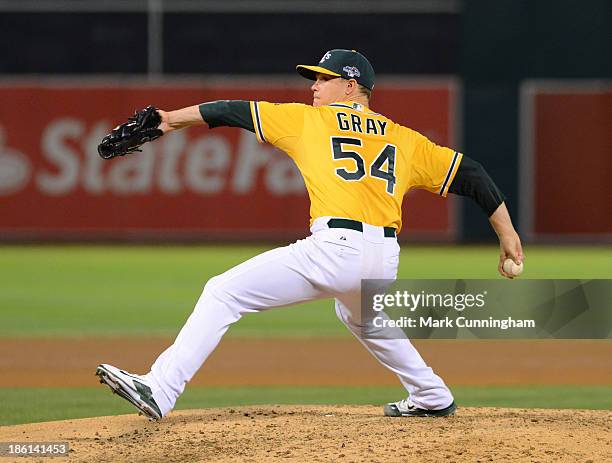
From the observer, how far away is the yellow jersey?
5418 millimetres

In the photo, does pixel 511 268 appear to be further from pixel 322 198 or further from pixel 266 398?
pixel 266 398

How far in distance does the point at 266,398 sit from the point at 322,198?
7.78 feet

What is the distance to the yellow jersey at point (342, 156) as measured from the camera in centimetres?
542

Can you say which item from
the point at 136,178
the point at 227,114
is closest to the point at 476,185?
the point at 227,114

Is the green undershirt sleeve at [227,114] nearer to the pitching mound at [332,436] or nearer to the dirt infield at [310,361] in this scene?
the pitching mound at [332,436]

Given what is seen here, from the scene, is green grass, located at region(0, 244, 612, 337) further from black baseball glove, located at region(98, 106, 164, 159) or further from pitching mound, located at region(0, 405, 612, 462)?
black baseball glove, located at region(98, 106, 164, 159)

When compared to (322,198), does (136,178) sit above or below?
above

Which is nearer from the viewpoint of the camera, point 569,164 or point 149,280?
point 149,280

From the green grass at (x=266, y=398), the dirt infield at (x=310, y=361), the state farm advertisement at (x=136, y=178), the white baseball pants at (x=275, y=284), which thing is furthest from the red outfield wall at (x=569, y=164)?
the white baseball pants at (x=275, y=284)

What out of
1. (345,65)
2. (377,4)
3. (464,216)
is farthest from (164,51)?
(345,65)

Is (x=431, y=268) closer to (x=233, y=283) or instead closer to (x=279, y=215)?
(x=279, y=215)

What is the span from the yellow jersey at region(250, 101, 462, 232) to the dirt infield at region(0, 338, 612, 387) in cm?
276

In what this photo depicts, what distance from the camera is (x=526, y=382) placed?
814cm

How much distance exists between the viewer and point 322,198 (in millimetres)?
5434
